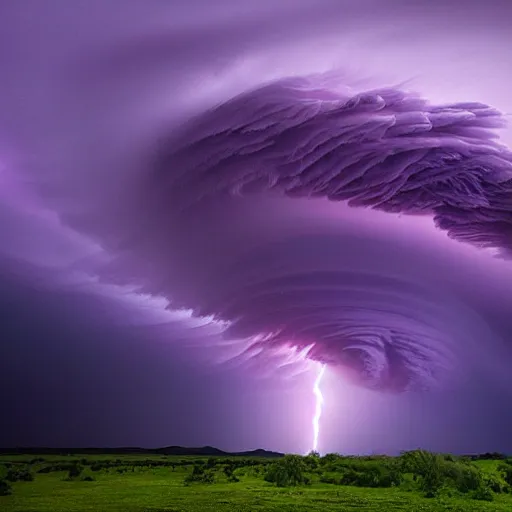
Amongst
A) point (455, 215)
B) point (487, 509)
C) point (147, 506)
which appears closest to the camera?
point (147, 506)

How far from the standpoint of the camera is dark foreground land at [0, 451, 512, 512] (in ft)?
44.8

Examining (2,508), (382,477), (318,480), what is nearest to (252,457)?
(318,480)

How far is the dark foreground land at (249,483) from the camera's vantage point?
1365 centimetres

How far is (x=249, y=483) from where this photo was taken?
17422mm

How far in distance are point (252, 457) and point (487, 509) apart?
8037 millimetres

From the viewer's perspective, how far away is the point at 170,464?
1905 cm

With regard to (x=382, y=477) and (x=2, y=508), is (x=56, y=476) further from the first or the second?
(x=382, y=477)

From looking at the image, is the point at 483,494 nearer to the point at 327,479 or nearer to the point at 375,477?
the point at 375,477

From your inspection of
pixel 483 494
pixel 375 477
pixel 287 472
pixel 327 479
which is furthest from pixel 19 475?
pixel 483 494

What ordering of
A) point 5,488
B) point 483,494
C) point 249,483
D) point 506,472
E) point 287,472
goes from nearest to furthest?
point 5,488 < point 483,494 < point 249,483 < point 287,472 < point 506,472

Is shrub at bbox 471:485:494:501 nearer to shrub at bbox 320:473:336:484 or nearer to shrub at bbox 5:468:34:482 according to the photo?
shrub at bbox 320:473:336:484

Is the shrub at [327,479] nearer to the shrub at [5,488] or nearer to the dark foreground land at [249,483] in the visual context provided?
the dark foreground land at [249,483]

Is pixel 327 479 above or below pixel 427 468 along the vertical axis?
below

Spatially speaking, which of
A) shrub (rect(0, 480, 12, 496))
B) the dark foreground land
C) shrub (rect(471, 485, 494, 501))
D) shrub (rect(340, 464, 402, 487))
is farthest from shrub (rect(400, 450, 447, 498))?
shrub (rect(0, 480, 12, 496))
